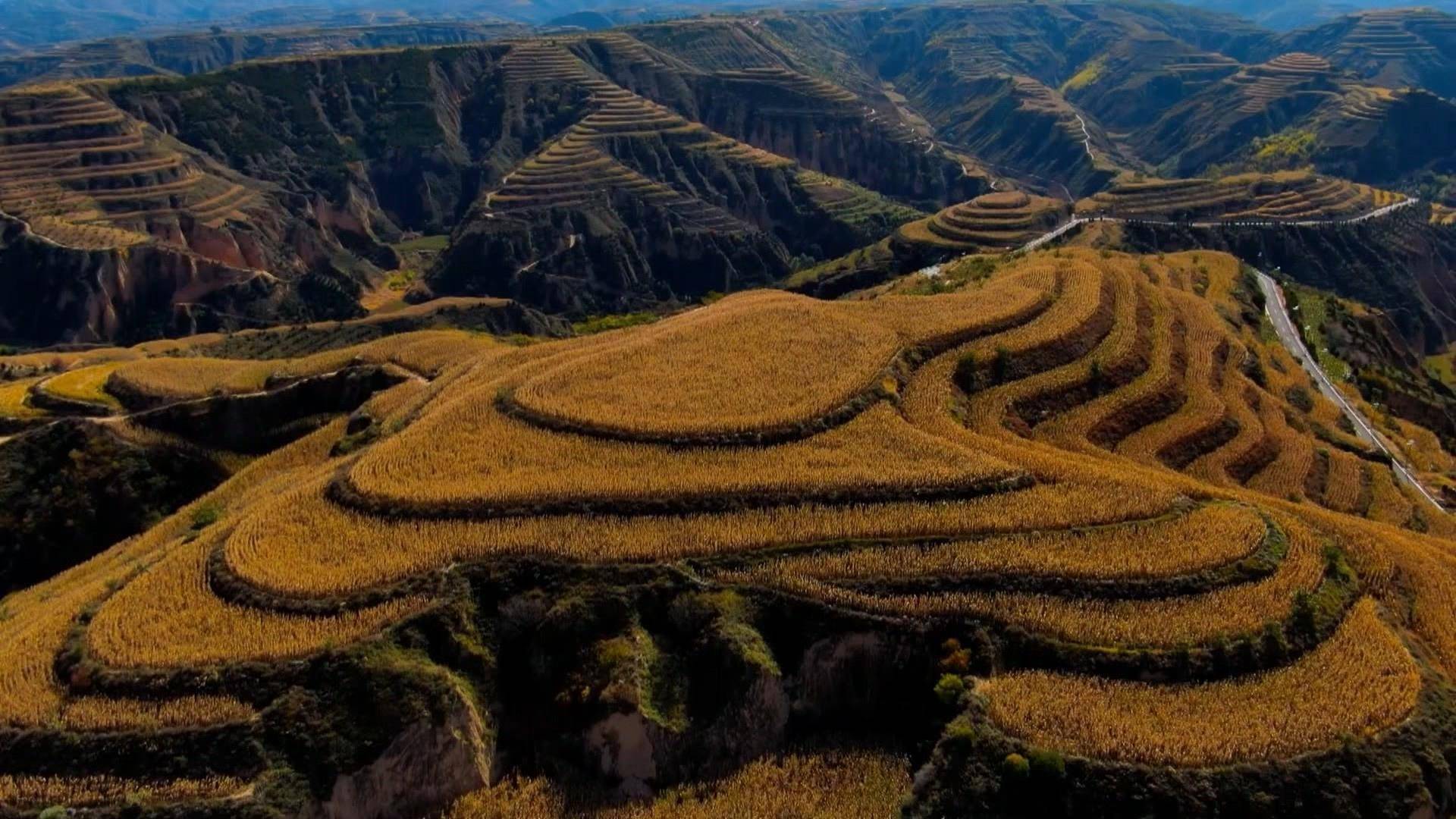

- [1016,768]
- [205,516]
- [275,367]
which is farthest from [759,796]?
[275,367]

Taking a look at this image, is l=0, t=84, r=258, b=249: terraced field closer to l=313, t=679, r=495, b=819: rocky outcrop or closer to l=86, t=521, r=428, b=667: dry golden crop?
l=86, t=521, r=428, b=667: dry golden crop

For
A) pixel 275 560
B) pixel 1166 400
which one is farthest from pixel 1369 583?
pixel 275 560

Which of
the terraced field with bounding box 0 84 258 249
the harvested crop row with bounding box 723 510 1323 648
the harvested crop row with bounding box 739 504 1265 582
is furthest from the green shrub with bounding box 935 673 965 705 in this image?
the terraced field with bounding box 0 84 258 249

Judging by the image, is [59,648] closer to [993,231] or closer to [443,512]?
[443,512]

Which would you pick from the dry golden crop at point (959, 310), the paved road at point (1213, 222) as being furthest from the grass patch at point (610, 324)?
the paved road at point (1213, 222)

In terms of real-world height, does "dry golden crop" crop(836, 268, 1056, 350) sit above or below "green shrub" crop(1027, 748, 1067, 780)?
above

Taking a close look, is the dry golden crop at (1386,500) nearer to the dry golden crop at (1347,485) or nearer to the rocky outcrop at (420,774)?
the dry golden crop at (1347,485)
